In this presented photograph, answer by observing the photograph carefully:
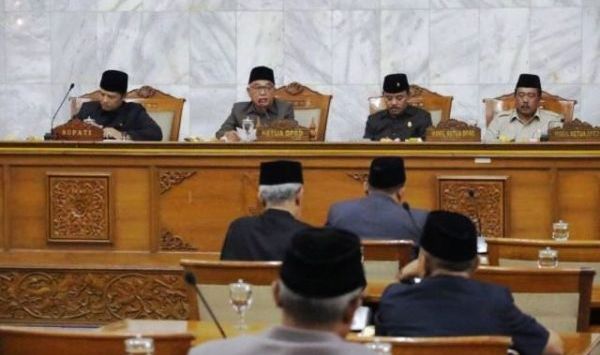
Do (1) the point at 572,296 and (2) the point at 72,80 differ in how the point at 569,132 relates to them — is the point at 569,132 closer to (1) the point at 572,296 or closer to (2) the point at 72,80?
(1) the point at 572,296

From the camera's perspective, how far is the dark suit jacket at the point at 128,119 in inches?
410

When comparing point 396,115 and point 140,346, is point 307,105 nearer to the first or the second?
point 396,115

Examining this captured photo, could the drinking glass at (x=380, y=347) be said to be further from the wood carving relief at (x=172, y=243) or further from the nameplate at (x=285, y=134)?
the nameplate at (x=285, y=134)

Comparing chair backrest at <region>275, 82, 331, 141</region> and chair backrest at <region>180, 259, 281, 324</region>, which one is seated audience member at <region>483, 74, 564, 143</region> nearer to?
chair backrest at <region>275, 82, 331, 141</region>

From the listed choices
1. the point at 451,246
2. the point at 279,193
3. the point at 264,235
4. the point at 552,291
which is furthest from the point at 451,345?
the point at 279,193

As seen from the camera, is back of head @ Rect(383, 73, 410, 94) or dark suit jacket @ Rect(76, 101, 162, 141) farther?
back of head @ Rect(383, 73, 410, 94)

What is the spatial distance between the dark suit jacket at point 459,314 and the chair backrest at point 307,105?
6383 mm

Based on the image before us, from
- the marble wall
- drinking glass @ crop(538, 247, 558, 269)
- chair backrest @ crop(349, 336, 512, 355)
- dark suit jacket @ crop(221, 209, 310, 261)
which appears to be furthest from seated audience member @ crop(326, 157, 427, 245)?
the marble wall

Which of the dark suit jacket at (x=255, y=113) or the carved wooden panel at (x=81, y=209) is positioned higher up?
the dark suit jacket at (x=255, y=113)

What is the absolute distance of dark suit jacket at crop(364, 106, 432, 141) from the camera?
1063 centimetres

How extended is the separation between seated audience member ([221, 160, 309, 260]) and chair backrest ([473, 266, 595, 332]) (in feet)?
3.99

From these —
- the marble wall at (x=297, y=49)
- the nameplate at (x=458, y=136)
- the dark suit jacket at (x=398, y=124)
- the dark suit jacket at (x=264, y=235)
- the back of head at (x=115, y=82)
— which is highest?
the marble wall at (x=297, y=49)

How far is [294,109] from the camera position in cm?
1109

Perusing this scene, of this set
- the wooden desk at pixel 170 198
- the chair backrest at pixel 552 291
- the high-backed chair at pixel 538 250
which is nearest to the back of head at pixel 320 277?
the chair backrest at pixel 552 291
